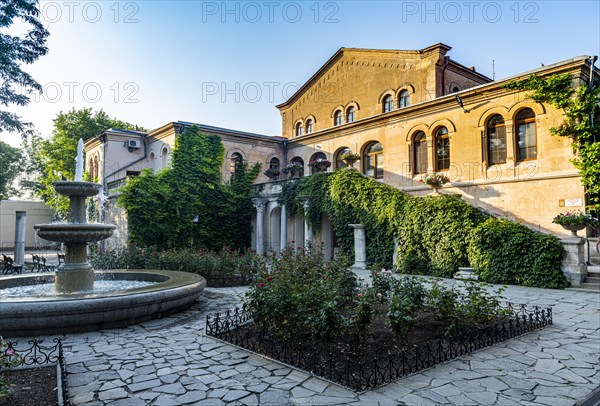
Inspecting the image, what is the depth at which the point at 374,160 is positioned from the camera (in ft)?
72.3

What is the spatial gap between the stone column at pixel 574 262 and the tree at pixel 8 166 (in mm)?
41018

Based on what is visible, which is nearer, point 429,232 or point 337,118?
point 429,232

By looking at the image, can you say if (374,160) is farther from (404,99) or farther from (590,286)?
(590,286)

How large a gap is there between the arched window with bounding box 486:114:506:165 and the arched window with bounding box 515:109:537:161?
595 millimetres

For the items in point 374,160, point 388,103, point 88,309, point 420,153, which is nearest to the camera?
point 88,309

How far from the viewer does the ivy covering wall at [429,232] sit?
12922 mm

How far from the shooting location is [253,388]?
183 inches

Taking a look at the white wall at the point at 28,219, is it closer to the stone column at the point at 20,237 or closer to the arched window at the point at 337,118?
the stone column at the point at 20,237

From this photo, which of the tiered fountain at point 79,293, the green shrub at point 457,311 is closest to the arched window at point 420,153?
the green shrub at point 457,311

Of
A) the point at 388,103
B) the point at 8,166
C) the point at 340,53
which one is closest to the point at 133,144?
the point at 340,53

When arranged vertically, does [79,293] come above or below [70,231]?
below

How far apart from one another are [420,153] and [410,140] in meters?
0.87

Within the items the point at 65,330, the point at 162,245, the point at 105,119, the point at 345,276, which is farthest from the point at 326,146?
the point at 105,119

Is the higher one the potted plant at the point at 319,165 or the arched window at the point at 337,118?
the arched window at the point at 337,118
